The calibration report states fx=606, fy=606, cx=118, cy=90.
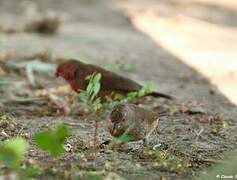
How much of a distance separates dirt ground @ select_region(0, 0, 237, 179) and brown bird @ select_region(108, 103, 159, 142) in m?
0.12

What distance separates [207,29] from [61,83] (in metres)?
4.64

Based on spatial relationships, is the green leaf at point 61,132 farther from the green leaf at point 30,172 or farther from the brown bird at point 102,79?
the brown bird at point 102,79

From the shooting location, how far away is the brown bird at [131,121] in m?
3.33

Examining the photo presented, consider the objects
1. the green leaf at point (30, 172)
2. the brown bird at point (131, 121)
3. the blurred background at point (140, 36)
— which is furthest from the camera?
the blurred background at point (140, 36)

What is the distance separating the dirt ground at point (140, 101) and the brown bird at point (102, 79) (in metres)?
0.18

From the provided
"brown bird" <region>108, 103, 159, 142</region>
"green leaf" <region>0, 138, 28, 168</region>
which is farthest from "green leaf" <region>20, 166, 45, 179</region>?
"brown bird" <region>108, 103, 159, 142</region>

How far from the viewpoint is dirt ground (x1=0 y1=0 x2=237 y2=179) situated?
3.17 meters

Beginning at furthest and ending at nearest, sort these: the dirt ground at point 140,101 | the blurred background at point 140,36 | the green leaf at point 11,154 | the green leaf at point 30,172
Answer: the blurred background at point 140,36 < the dirt ground at point 140,101 < the green leaf at point 30,172 < the green leaf at point 11,154

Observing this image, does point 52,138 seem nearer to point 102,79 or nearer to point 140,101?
point 102,79

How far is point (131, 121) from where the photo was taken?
3.39 meters

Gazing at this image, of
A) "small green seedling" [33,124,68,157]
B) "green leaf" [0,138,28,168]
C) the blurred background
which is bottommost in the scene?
"green leaf" [0,138,28,168]

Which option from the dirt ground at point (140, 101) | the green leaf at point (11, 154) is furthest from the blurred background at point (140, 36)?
the green leaf at point (11, 154)

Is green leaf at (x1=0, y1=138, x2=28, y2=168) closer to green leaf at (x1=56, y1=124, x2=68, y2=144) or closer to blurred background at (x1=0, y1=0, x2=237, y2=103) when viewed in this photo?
green leaf at (x1=56, y1=124, x2=68, y2=144)

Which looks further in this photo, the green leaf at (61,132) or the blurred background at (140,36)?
the blurred background at (140,36)
